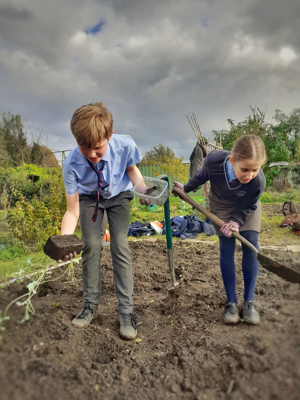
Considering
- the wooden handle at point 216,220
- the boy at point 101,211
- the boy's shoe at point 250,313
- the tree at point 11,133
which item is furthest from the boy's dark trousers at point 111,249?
the boy's shoe at point 250,313

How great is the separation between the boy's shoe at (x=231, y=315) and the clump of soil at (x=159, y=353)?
48 mm

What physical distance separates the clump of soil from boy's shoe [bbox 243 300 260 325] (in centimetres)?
5

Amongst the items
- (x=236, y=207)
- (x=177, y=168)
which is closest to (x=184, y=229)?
(x=236, y=207)

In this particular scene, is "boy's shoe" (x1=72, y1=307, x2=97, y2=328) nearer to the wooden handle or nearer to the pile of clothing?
the wooden handle

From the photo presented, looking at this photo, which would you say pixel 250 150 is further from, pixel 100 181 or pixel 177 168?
pixel 177 168

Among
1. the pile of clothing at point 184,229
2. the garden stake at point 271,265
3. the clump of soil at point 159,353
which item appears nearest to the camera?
the clump of soil at point 159,353

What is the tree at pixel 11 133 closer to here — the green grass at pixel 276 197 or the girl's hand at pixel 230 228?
the girl's hand at pixel 230 228

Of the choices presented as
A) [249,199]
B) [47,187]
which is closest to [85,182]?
[249,199]

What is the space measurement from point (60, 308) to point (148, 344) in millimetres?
812

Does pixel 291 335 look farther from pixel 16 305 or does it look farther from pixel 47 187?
pixel 47 187

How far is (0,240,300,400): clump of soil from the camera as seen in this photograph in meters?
1.22

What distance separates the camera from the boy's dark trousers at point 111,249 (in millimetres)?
2211

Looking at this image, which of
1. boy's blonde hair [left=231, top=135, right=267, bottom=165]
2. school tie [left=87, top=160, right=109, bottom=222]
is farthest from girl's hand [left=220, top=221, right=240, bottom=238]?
school tie [left=87, top=160, right=109, bottom=222]

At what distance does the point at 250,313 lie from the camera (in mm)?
2113
